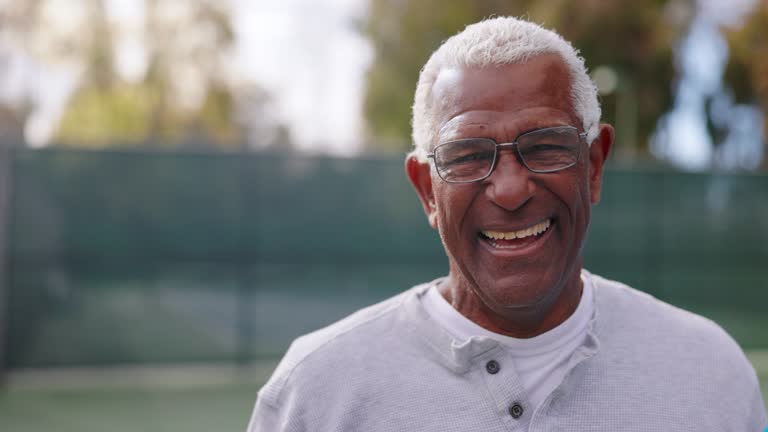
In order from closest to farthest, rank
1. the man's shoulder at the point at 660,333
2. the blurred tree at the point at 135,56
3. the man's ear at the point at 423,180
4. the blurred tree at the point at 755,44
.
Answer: the man's shoulder at the point at 660,333 → the man's ear at the point at 423,180 → the blurred tree at the point at 755,44 → the blurred tree at the point at 135,56

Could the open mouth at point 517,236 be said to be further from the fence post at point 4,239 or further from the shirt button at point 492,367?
the fence post at point 4,239

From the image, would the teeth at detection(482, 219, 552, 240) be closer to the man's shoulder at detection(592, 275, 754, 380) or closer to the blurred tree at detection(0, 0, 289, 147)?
the man's shoulder at detection(592, 275, 754, 380)

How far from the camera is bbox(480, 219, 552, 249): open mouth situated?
1496 millimetres

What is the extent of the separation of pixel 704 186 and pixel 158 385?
5391 mm

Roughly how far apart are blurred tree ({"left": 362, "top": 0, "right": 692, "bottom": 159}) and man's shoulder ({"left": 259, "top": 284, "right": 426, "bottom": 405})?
17375 millimetres

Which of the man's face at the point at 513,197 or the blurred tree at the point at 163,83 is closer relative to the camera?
the man's face at the point at 513,197

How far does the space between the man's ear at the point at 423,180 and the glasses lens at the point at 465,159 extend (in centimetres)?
14

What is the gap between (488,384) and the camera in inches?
57.6

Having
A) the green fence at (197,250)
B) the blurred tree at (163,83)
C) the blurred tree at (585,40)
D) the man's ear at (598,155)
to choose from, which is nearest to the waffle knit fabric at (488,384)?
the man's ear at (598,155)

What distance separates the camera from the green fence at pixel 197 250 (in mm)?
6516

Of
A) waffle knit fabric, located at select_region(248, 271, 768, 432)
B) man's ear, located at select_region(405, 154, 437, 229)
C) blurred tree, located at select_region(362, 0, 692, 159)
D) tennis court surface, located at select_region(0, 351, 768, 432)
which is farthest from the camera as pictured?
blurred tree, located at select_region(362, 0, 692, 159)

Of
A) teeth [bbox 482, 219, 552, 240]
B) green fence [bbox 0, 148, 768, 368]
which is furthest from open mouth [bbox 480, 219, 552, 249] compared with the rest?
green fence [bbox 0, 148, 768, 368]

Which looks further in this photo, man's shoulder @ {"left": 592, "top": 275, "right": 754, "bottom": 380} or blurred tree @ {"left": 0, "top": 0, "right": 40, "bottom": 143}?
blurred tree @ {"left": 0, "top": 0, "right": 40, "bottom": 143}

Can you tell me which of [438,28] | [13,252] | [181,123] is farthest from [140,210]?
[181,123]
